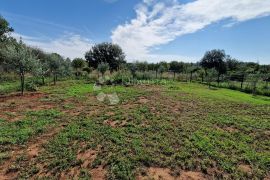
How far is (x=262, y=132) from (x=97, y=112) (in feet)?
20.4

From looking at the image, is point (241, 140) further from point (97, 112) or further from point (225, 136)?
point (97, 112)

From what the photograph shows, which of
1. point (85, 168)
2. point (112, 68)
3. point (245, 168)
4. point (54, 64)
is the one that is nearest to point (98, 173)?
point (85, 168)

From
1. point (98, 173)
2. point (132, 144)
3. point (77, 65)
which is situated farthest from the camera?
point (77, 65)

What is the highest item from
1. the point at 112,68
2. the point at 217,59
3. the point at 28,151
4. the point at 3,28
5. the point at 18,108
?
the point at 3,28

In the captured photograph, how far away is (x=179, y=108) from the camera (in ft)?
29.4

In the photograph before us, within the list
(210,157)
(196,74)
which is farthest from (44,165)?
(196,74)

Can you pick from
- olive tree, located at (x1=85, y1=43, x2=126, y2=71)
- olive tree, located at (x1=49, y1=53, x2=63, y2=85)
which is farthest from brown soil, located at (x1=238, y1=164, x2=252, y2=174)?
olive tree, located at (x1=85, y1=43, x2=126, y2=71)

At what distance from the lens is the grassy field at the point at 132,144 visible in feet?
13.0

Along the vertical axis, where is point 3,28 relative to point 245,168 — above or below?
above

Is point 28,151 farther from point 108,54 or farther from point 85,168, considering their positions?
point 108,54

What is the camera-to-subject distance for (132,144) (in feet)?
16.4

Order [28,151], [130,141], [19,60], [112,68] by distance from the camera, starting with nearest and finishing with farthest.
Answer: [28,151], [130,141], [19,60], [112,68]

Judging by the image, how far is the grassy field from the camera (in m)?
3.96

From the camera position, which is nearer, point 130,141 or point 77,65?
point 130,141
